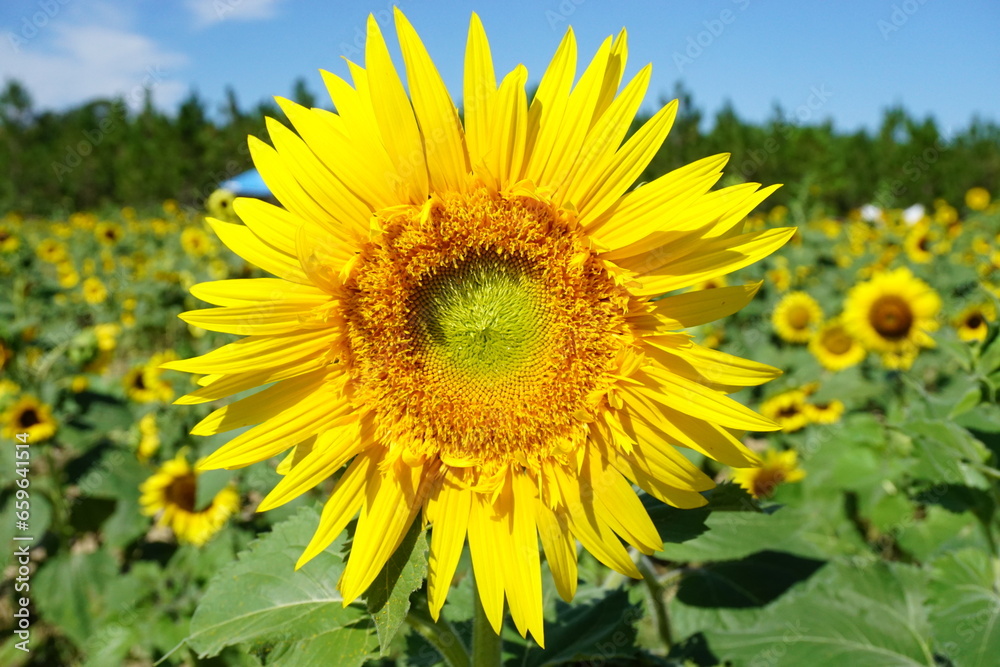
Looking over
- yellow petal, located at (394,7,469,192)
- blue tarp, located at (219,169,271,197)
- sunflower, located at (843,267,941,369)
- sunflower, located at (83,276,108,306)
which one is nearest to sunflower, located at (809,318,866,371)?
sunflower, located at (843,267,941,369)

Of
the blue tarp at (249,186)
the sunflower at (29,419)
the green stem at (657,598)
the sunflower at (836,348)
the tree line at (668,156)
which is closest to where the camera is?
the green stem at (657,598)

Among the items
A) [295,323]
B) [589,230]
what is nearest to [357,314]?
[295,323]

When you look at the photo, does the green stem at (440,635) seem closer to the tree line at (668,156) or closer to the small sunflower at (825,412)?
the small sunflower at (825,412)

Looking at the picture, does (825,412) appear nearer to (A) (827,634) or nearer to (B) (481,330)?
(A) (827,634)

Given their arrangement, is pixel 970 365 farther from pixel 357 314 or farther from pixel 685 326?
pixel 357 314

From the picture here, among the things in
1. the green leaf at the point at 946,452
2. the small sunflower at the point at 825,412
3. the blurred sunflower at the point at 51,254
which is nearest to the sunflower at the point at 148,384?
the green leaf at the point at 946,452

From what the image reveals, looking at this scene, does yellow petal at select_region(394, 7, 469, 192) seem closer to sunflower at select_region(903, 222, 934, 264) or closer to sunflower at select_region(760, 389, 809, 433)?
sunflower at select_region(760, 389, 809, 433)
